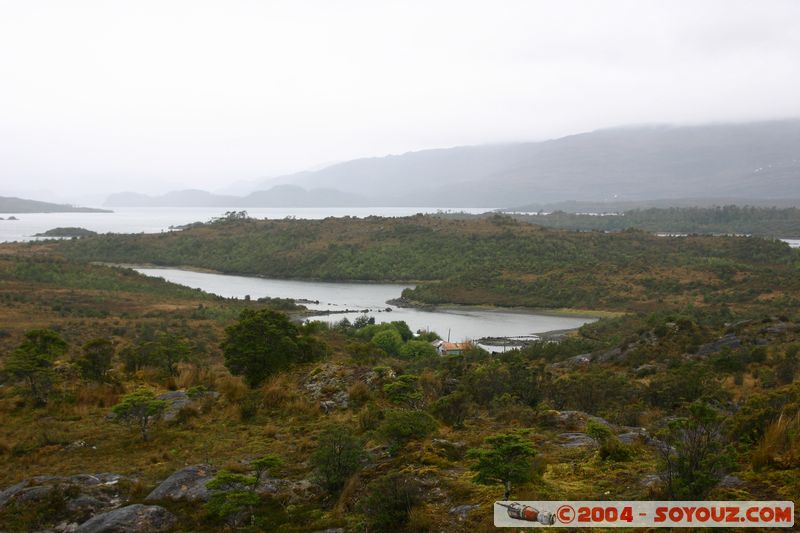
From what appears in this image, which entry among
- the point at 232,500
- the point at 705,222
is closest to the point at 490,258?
the point at 232,500

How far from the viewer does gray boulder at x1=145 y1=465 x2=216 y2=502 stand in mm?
7273

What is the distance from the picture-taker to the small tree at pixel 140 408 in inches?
393

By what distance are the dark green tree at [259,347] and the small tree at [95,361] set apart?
125 inches

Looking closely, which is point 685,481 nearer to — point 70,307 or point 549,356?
point 549,356

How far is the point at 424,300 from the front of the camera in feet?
243

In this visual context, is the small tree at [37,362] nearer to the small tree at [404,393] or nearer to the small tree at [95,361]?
the small tree at [95,361]

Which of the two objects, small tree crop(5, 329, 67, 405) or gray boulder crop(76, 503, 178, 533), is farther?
small tree crop(5, 329, 67, 405)

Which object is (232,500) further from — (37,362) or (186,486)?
(37,362)

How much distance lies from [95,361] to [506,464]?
12.2 m

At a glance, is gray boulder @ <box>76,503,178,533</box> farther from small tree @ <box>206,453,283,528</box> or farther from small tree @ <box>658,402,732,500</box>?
small tree @ <box>658,402,732,500</box>

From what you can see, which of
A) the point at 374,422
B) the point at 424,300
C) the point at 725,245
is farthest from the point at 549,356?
the point at 725,245

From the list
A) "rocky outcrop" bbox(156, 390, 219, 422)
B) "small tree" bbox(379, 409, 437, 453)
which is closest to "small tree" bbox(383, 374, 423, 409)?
"small tree" bbox(379, 409, 437, 453)

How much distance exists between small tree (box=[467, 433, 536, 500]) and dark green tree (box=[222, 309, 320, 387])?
8.58m

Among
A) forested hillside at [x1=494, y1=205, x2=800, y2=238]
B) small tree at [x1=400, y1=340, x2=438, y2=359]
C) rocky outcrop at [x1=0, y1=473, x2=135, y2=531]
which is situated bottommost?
small tree at [x1=400, y1=340, x2=438, y2=359]
